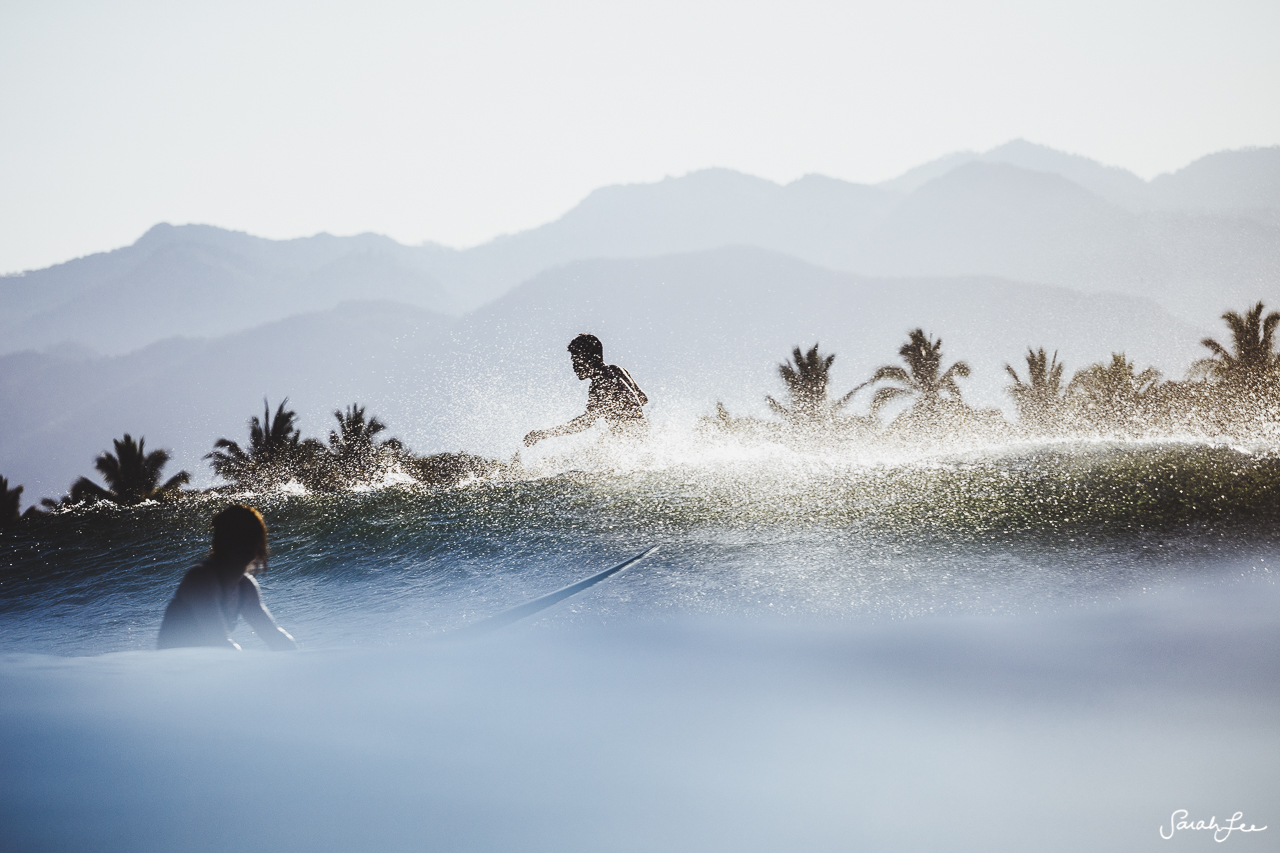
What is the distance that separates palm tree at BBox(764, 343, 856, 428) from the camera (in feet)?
87.5

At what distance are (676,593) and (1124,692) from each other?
2.59 metres

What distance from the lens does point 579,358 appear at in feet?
28.2

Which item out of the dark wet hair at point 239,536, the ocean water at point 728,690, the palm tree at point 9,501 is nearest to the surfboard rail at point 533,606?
the ocean water at point 728,690

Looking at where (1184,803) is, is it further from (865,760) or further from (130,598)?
(130,598)

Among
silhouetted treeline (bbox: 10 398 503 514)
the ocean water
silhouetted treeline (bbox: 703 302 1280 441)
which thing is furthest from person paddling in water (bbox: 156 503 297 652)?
silhouetted treeline (bbox: 10 398 503 514)

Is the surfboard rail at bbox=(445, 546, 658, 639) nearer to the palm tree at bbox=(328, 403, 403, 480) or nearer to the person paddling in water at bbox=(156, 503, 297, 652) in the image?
the person paddling in water at bbox=(156, 503, 297, 652)

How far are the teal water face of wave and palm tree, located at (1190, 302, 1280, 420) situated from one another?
20541mm

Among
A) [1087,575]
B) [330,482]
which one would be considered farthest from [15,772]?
[330,482]

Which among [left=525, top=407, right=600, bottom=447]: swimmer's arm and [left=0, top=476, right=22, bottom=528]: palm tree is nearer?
[left=525, top=407, right=600, bottom=447]: swimmer's arm

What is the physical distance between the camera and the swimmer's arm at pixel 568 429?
854cm

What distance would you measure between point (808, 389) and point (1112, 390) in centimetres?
994
